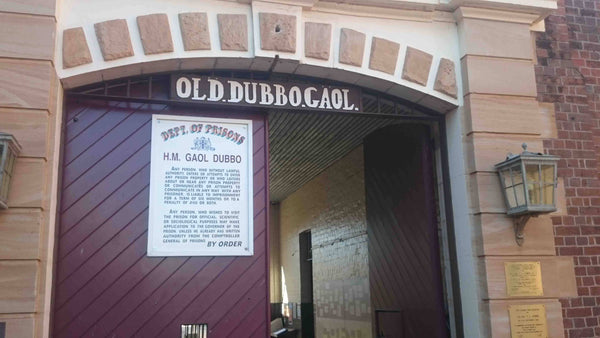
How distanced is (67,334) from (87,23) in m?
2.45

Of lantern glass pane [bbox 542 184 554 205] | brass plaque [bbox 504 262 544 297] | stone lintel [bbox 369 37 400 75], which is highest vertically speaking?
stone lintel [bbox 369 37 400 75]

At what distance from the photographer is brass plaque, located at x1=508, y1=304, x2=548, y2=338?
17.0ft

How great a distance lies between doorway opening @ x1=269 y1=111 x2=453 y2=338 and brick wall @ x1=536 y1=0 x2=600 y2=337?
115 centimetres

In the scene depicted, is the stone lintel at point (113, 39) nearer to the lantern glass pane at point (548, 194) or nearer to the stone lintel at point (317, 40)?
the stone lintel at point (317, 40)

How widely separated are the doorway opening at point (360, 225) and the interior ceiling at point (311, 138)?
0.05 ft

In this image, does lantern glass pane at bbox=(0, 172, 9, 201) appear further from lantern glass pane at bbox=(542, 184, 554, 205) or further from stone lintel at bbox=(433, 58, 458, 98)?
lantern glass pane at bbox=(542, 184, 554, 205)

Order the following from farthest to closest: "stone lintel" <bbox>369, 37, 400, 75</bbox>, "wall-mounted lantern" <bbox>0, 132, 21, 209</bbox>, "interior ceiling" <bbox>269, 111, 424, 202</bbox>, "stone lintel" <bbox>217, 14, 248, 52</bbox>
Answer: "interior ceiling" <bbox>269, 111, 424, 202</bbox>, "stone lintel" <bbox>369, 37, 400, 75</bbox>, "stone lintel" <bbox>217, 14, 248, 52</bbox>, "wall-mounted lantern" <bbox>0, 132, 21, 209</bbox>

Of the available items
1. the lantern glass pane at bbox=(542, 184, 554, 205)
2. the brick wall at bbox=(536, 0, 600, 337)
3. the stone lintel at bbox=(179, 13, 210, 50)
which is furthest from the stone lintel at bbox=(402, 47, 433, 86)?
the stone lintel at bbox=(179, 13, 210, 50)

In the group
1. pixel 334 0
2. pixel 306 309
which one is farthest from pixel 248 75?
pixel 306 309

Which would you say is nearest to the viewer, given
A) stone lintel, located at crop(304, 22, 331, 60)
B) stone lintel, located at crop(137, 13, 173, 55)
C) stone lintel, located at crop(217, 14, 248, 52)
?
stone lintel, located at crop(137, 13, 173, 55)

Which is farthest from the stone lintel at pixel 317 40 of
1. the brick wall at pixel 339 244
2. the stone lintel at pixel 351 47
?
the brick wall at pixel 339 244

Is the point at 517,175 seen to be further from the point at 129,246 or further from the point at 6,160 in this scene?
the point at 6,160

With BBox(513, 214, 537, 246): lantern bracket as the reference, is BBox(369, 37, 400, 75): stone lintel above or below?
above

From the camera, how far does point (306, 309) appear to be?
13.1 metres
